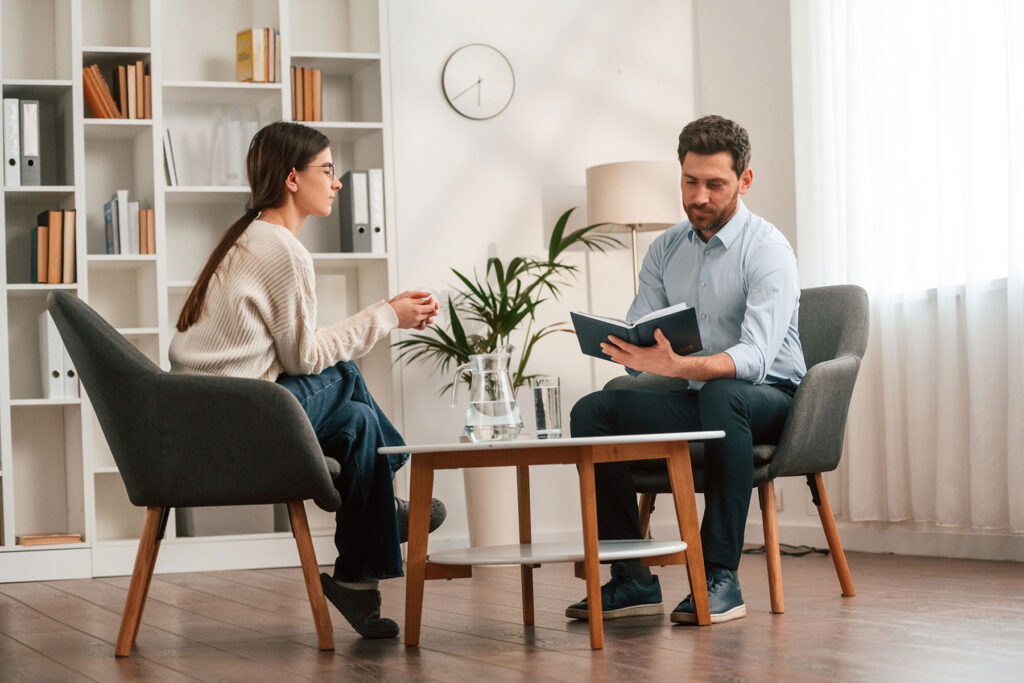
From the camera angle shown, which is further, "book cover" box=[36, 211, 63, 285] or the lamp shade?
the lamp shade

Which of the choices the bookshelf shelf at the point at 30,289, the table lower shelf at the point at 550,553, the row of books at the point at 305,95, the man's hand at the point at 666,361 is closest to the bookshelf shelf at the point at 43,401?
the bookshelf shelf at the point at 30,289

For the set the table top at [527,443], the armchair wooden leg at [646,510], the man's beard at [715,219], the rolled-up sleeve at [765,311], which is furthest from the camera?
the armchair wooden leg at [646,510]

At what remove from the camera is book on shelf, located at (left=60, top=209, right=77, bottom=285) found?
4125 millimetres

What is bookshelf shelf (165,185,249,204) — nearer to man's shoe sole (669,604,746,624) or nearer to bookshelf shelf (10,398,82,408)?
bookshelf shelf (10,398,82,408)

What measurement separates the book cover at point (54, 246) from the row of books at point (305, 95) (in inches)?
35.1

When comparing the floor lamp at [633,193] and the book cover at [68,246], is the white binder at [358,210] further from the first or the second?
the book cover at [68,246]

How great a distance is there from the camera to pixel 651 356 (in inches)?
102

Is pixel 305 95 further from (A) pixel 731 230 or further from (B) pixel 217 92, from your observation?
(A) pixel 731 230

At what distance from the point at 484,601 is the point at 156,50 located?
90.9 inches

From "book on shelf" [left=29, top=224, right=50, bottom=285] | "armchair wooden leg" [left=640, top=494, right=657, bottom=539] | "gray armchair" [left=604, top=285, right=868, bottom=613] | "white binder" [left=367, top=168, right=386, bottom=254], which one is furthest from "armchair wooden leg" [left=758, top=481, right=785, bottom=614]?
"book on shelf" [left=29, top=224, right=50, bottom=285]

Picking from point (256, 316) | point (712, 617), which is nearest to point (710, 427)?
point (712, 617)

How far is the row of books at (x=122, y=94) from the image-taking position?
13.6 ft

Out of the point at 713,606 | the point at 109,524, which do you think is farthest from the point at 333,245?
the point at 713,606

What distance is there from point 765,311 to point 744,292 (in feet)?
0.42
